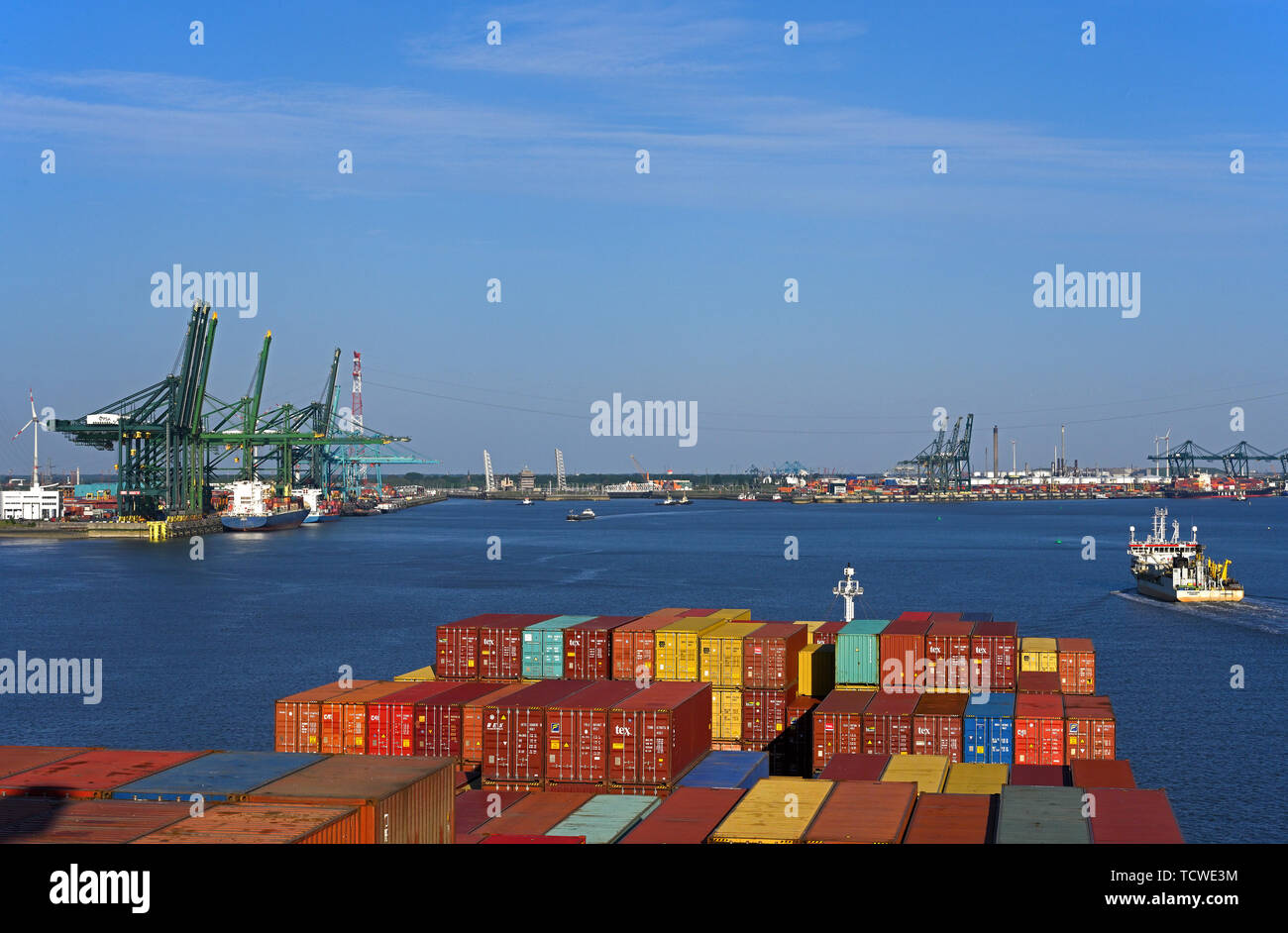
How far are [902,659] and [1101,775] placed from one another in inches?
285

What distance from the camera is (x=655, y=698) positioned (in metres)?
21.4

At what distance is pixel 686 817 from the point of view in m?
15.3

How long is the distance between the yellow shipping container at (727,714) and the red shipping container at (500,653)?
4.95 meters

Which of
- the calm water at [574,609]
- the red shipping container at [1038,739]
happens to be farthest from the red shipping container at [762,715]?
the calm water at [574,609]

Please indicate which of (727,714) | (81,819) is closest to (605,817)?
(81,819)

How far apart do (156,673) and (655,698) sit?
92.1 ft

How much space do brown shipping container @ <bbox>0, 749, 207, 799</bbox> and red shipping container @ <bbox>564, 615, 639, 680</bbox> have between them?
13573 mm

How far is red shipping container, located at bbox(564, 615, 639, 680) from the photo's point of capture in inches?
1084

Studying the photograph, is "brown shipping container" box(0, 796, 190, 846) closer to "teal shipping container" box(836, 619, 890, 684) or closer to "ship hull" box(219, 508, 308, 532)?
"teal shipping container" box(836, 619, 890, 684)

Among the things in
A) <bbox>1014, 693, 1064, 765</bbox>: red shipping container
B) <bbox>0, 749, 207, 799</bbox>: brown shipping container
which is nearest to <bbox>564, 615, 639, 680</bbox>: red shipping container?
<bbox>1014, 693, 1064, 765</bbox>: red shipping container

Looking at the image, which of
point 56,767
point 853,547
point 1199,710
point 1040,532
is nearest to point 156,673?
point 56,767

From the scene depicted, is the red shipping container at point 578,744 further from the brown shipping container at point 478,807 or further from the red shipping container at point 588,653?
the red shipping container at point 588,653

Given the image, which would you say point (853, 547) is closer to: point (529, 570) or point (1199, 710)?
point (529, 570)

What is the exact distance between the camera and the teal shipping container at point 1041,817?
13.5 m
